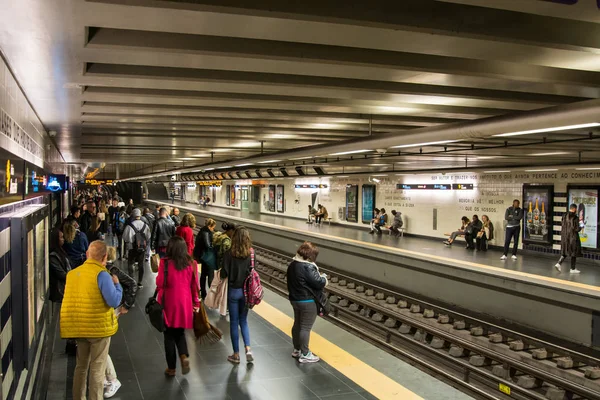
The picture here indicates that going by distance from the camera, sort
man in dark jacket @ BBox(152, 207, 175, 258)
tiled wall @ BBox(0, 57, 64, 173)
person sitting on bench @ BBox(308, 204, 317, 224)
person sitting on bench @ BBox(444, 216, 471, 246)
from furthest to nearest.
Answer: person sitting on bench @ BBox(308, 204, 317, 224) < person sitting on bench @ BBox(444, 216, 471, 246) < man in dark jacket @ BBox(152, 207, 175, 258) < tiled wall @ BBox(0, 57, 64, 173)

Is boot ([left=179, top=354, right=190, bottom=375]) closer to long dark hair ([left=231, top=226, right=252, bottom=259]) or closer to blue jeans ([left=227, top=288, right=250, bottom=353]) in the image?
blue jeans ([left=227, top=288, right=250, bottom=353])

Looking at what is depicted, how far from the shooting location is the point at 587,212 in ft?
46.3

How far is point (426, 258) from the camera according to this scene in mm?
13875

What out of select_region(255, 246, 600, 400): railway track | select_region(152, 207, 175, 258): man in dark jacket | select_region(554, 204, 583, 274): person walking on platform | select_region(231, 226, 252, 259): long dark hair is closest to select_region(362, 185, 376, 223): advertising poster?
select_region(255, 246, 600, 400): railway track

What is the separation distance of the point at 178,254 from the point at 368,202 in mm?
18965

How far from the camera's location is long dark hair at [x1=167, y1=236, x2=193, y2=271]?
5.25 metres

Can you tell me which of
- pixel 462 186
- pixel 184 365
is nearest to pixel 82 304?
pixel 184 365

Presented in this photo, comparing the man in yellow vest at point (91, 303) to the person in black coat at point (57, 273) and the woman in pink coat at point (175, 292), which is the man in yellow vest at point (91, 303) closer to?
the woman in pink coat at point (175, 292)

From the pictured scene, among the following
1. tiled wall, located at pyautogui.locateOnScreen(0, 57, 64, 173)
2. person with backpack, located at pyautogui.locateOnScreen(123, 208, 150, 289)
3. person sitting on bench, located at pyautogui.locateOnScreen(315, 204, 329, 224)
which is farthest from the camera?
person sitting on bench, located at pyautogui.locateOnScreen(315, 204, 329, 224)

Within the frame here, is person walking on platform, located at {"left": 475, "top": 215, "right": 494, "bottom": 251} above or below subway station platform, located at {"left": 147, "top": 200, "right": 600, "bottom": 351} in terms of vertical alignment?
above

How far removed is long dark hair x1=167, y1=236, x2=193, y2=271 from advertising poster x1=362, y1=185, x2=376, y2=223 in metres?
18.4

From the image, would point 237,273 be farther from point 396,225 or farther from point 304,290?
point 396,225

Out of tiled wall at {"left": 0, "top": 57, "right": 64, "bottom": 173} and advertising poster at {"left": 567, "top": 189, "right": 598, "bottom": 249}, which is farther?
advertising poster at {"left": 567, "top": 189, "right": 598, "bottom": 249}

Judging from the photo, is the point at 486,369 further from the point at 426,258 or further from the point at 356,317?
the point at 426,258
